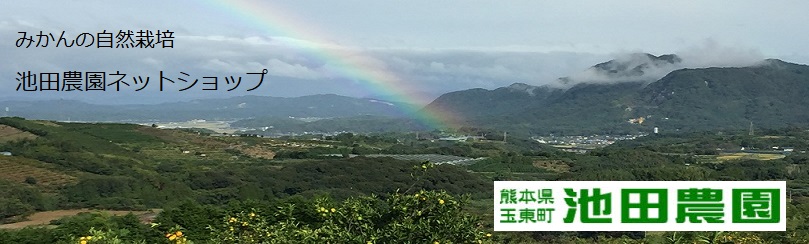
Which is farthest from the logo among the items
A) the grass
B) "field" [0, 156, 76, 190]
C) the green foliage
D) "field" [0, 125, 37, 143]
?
the grass

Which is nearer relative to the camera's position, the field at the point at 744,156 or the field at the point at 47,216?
the field at the point at 47,216

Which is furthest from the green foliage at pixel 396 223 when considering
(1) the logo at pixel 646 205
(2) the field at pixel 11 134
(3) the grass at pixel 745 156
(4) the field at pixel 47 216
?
(3) the grass at pixel 745 156

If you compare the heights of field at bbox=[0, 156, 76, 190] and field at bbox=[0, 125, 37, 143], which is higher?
field at bbox=[0, 125, 37, 143]

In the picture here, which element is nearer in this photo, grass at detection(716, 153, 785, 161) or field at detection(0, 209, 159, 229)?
field at detection(0, 209, 159, 229)

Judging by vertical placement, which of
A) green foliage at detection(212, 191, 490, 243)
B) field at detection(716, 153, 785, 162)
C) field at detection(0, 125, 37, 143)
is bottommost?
field at detection(716, 153, 785, 162)

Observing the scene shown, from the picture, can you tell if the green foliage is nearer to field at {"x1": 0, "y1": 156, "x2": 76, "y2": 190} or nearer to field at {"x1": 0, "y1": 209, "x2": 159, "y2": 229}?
field at {"x1": 0, "y1": 209, "x2": 159, "y2": 229}

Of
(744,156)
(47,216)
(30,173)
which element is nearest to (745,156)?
(744,156)

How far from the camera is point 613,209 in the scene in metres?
8.34

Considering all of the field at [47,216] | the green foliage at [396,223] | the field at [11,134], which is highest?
the green foliage at [396,223]

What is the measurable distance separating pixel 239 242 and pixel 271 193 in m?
66.2

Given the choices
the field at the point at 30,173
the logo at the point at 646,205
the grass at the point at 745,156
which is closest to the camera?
the logo at the point at 646,205

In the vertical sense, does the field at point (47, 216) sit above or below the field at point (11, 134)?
below

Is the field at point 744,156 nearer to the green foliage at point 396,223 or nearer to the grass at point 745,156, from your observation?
the grass at point 745,156

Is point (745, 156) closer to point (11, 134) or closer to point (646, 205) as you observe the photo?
point (11, 134)
